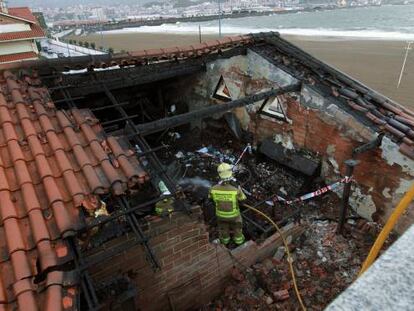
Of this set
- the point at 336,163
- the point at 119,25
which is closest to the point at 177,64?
the point at 336,163

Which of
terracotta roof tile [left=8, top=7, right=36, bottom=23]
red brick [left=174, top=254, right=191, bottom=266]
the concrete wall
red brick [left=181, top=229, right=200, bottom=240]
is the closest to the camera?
red brick [left=181, top=229, right=200, bottom=240]

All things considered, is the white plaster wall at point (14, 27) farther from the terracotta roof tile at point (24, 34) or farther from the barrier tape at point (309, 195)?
the barrier tape at point (309, 195)

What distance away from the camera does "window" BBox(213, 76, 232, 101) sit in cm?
940

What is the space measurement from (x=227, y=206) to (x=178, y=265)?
1489 mm

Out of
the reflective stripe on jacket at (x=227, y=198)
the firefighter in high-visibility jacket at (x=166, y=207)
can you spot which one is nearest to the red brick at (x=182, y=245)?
the firefighter in high-visibility jacket at (x=166, y=207)

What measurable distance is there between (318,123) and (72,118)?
5.08 metres

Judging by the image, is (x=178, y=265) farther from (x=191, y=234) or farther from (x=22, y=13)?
(x=22, y=13)

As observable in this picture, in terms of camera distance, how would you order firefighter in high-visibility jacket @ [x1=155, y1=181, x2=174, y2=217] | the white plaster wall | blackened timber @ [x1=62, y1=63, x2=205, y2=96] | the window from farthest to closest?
the white plaster wall
the window
blackened timber @ [x1=62, y1=63, x2=205, y2=96]
firefighter in high-visibility jacket @ [x1=155, y1=181, x2=174, y2=217]

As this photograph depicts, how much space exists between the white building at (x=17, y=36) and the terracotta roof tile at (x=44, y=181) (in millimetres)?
38711

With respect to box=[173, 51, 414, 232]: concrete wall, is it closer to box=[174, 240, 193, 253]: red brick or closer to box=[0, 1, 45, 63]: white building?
box=[174, 240, 193, 253]: red brick

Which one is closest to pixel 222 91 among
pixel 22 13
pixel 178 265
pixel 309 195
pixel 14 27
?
pixel 309 195

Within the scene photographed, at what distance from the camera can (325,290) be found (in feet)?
18.8

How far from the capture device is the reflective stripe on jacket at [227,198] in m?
6.14

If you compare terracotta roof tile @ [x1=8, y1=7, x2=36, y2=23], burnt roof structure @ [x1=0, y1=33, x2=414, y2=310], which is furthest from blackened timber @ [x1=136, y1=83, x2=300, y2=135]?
terracotta roof tile @ [x1=8, y1=7, x2=36, y2=23]
